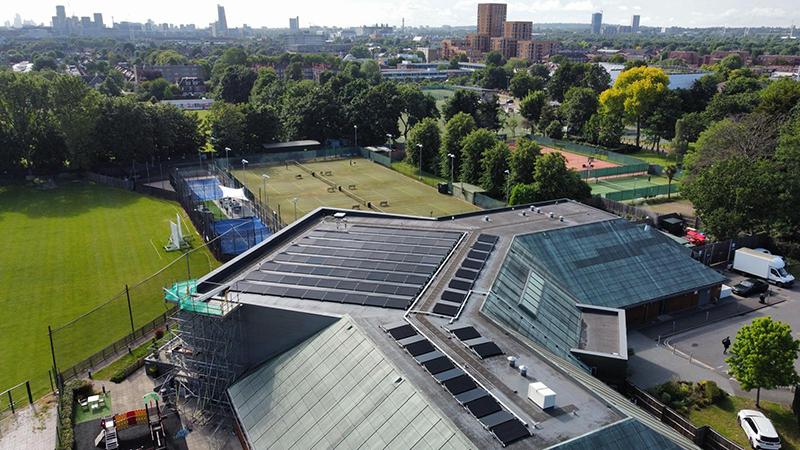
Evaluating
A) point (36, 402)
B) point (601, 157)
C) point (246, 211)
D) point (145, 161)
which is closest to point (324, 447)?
point (36, 402)

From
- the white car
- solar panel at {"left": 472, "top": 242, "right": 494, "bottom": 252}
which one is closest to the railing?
the white car

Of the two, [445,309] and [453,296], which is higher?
[453,296]

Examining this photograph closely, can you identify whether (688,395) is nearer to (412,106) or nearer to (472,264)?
(472,264)

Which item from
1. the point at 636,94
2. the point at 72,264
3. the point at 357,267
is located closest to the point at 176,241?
the point at 72,264

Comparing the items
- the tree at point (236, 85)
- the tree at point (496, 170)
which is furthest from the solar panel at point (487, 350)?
the tree at point (236, 85)

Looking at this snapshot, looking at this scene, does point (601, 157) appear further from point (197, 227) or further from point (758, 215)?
point (197, 227)

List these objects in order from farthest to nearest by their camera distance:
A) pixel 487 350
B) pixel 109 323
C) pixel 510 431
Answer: pixel 109 323 < pixel 487 350 < pixel 510 431
